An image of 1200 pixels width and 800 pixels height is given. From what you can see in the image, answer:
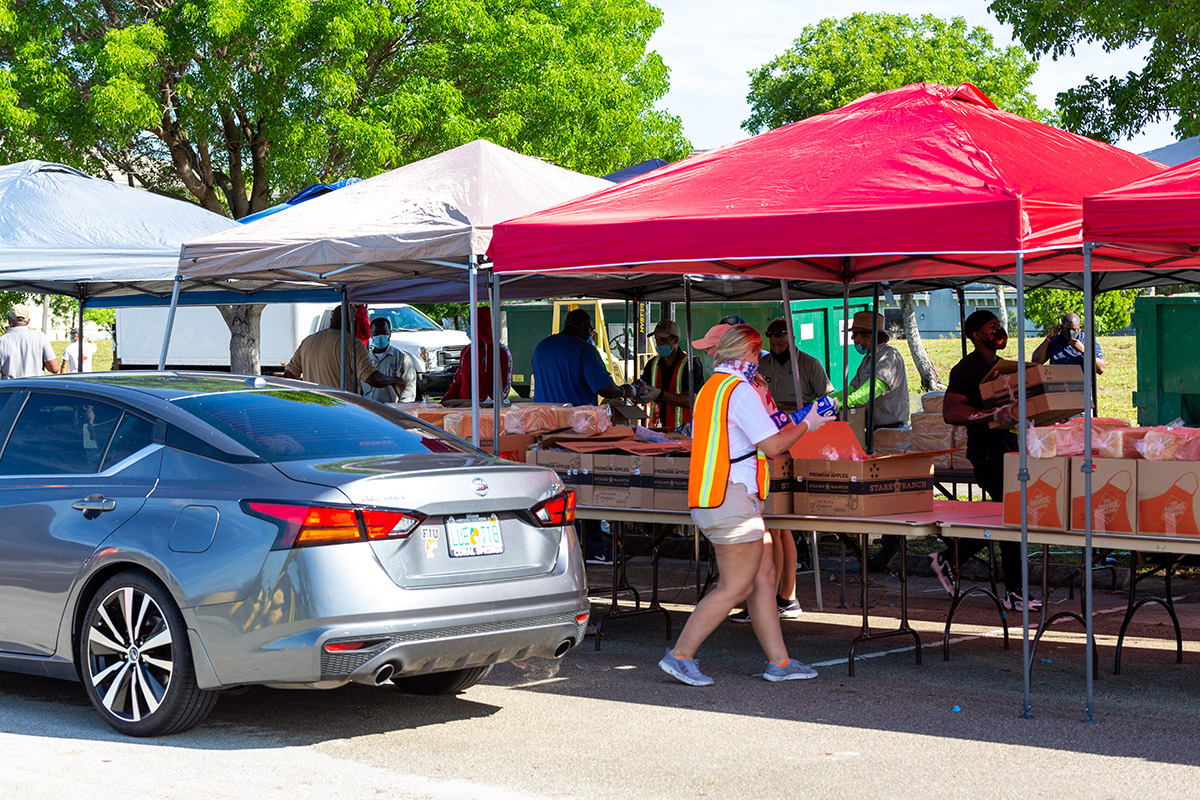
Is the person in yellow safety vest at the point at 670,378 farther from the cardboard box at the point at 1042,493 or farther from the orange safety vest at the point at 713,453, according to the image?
the cardboard box at the point at 1042,493

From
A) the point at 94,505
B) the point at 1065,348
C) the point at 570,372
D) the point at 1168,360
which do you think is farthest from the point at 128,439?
the point at 1168,360

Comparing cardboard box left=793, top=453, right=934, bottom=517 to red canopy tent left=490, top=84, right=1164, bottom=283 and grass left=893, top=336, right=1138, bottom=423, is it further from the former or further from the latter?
grass left=893, top=336, right=1138, bottom=423

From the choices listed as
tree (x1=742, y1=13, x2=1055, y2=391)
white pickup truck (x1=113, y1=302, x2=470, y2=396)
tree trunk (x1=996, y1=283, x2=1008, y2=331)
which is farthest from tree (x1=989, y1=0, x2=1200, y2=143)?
tree (x1=742, y1=13, x2=1055, y2=391)

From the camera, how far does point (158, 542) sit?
6.00 m

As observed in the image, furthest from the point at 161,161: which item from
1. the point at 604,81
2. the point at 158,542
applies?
the point at 158,542

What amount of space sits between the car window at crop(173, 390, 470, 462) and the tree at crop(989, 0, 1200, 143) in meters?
10.2

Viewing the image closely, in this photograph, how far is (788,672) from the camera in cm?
751

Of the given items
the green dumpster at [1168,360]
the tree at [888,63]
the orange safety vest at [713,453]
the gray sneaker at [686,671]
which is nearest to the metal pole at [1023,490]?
the orange safety vest at [713,453]

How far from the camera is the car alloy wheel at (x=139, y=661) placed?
19.6ft

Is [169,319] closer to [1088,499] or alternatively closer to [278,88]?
[1088,499]

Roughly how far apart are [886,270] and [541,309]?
70.7 feet

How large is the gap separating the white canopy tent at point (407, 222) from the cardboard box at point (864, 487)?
2.18 metres

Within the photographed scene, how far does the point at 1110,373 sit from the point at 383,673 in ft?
97.3

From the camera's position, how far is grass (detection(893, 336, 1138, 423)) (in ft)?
82.9
